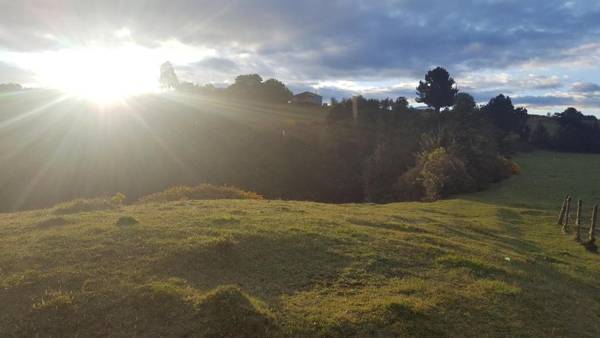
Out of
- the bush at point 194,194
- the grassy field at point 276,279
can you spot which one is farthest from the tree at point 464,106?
the grassy field at point 276,279

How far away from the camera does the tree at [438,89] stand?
9000 cm

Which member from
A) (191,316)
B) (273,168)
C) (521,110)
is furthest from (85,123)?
(521,110)

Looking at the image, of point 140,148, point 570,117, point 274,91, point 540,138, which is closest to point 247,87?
point 274,91

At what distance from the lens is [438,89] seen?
90.6 meters

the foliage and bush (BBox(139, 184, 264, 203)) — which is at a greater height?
the foliage

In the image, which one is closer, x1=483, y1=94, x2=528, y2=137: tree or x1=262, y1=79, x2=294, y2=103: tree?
x1=483, y1=94, x2=528, y2=137: tree

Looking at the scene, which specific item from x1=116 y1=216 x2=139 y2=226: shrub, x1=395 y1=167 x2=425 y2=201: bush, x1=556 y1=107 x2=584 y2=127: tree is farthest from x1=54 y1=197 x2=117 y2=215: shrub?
x1=556 y1=107 x2=584 y2=127: tree

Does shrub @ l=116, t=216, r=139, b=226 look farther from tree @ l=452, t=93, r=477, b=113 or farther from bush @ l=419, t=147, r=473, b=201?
tree @ l=452, t=93, r=477, b=113

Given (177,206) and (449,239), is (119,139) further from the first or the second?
(449,239)

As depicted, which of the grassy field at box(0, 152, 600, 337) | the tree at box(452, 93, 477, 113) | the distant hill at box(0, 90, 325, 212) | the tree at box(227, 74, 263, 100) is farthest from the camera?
the tree at box(227, 74, 263, 100)

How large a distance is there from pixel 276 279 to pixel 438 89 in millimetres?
87892

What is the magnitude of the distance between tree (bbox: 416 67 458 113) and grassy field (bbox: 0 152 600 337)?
76.7 meters

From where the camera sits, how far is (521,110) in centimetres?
9294

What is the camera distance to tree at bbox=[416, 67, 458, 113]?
9000cm
